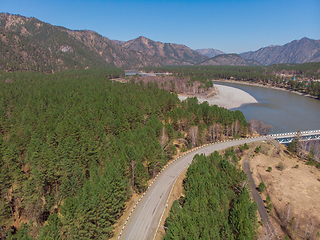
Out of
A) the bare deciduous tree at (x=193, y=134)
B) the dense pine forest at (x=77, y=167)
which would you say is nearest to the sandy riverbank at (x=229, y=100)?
the dense pine forest at (x=77, y=167)

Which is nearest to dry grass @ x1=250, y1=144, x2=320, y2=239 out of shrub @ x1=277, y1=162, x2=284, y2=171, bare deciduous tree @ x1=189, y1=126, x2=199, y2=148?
shrub @ x1=277, y1=162, x2=284, y2=171

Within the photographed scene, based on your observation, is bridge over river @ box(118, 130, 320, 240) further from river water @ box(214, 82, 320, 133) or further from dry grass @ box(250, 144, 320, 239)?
river water @ box(214, 82, 320, 133)

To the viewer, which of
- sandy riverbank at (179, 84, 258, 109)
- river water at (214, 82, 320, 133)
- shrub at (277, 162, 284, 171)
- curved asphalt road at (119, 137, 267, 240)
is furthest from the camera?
sandy riverbank at (179, 84, 258, 109)

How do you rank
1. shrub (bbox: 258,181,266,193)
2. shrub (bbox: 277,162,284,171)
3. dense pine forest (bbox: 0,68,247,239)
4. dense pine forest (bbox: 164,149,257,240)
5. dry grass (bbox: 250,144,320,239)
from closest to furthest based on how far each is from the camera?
dense pine forest (bbox: 164,149,257,240)
dense pine forest (bbox: 0,68,247,239)
dry grass (bbox: 250,144,320,239)
shrub (bbox: 258,181,266,193)
shrub (bbox: 277,162,284,171)

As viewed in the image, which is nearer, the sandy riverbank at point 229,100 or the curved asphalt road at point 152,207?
the curved asphalt road at point 152,207

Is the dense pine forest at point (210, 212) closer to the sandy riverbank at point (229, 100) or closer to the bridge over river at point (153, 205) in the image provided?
the bridge over river at point (153, 205)

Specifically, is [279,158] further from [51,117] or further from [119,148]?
[51,117]

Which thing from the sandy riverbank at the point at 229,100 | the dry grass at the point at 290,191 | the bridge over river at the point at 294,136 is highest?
the sandy riverbank at the point at 229,100
